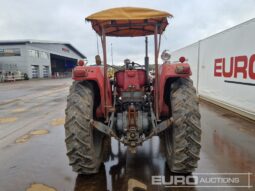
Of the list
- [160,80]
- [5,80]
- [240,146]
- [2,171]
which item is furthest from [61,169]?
[5,80]

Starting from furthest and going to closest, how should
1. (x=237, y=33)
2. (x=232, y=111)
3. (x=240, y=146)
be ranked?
(x=232, y=111) < (x=237, y=33) < (x=240, y=146)

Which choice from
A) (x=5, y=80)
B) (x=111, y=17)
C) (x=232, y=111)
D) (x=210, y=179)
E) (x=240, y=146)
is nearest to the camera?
(x=111, y=17)

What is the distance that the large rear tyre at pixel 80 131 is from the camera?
3080mm

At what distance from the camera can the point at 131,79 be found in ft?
12.8

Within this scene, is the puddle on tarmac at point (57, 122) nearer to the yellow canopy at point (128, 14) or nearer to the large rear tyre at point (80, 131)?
the large rear tyre at point (80, 131)

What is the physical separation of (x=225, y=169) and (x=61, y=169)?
104 inches

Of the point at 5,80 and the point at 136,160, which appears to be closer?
the point at 136,160

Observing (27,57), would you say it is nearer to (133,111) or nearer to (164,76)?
(133,111)

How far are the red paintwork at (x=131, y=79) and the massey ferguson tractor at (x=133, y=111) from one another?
0.25 ft

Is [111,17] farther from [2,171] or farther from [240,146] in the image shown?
[240,146]

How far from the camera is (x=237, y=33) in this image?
7340 millimetres

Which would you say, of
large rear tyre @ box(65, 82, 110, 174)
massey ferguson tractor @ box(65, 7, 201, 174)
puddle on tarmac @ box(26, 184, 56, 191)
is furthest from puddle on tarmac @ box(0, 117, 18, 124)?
large rear tyre @ box(65, 82, 110, 174)

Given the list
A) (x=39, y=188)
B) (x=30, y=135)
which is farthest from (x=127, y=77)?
(x=30, y=135)

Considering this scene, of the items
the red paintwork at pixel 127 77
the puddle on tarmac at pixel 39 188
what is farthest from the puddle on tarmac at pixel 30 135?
the red paintwork at pixel 127 77
